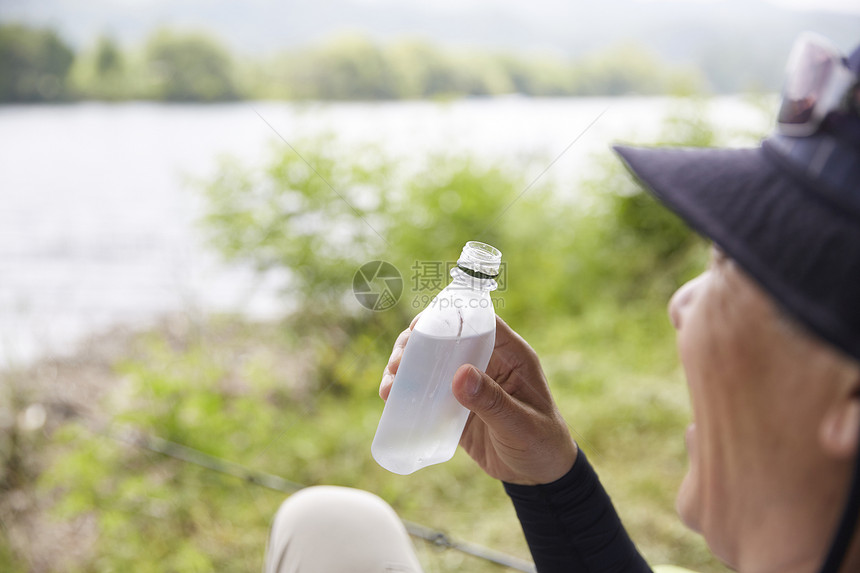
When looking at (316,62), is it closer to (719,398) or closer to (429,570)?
(429,570)

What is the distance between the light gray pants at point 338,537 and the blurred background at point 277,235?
1.05 feet

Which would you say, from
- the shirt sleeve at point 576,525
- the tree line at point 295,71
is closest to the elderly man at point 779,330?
the shirt sleeve at point 576,525

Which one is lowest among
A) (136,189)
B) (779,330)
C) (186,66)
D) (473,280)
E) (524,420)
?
(136,189)

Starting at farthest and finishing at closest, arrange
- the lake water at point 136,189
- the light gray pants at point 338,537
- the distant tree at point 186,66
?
the lake water at point 136,189 → the distant tree at point 186,66 → the light gray pants at point 338,537

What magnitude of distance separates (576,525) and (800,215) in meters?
0.44

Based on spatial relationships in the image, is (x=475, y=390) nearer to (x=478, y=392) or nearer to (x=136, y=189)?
(x=478, y=392)

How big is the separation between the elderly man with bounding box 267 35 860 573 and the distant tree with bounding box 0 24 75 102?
6.76ft

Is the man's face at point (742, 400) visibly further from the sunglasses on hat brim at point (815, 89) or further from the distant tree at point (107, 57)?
the distant tree at point (107, 57)

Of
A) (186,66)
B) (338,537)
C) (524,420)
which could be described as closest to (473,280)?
(524,420)

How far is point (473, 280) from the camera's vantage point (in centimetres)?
58

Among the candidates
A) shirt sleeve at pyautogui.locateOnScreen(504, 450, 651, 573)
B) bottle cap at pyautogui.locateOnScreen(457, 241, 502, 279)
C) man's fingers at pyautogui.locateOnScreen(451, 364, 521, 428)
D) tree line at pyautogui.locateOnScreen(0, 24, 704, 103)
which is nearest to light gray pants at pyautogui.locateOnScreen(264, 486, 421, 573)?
shirt sleeve at pyautogui.locateOnScreen(504, 450, 651, 573)

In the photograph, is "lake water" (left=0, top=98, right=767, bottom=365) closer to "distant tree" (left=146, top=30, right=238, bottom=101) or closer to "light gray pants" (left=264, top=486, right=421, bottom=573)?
"distant tree" (left=146, top=30, right=238, bottom=101)

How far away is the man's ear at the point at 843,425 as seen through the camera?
0.36 metres

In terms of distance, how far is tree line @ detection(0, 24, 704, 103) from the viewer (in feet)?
5.44
